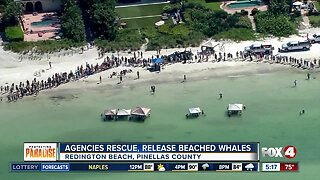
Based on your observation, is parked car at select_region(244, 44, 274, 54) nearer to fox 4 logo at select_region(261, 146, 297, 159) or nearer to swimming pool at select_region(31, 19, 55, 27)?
fox 4 logo at select_region(261, 146, 297, 159)

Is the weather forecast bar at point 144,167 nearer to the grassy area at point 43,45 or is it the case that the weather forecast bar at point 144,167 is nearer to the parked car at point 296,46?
the parked car at point 296,46

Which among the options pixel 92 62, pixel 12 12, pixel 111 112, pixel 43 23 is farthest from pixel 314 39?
pixel 12 12

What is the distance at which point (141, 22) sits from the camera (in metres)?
128

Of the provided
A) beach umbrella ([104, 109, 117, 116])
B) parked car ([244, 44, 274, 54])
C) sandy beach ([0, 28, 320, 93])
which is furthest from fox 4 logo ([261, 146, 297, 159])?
parked car ([244, 44, 274, 54])

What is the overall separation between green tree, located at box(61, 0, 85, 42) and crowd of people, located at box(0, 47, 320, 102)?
18.8 feet

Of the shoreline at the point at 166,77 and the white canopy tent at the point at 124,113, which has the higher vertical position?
the shoreline at the point at 166,77

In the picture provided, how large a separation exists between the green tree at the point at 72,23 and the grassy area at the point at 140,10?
873 cm

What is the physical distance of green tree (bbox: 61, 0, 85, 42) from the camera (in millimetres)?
121562

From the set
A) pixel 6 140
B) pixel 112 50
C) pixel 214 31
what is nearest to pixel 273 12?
pixel 214 31

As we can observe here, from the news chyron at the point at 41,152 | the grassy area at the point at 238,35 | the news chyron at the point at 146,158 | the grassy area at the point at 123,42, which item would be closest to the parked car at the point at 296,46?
the grassy area at the point at 238,35

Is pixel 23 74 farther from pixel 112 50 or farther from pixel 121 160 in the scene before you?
pixel 121 160

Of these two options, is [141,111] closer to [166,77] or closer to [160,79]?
[160,79]

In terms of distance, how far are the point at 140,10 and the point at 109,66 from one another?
1955cm

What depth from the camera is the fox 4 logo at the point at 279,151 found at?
9219 cm
